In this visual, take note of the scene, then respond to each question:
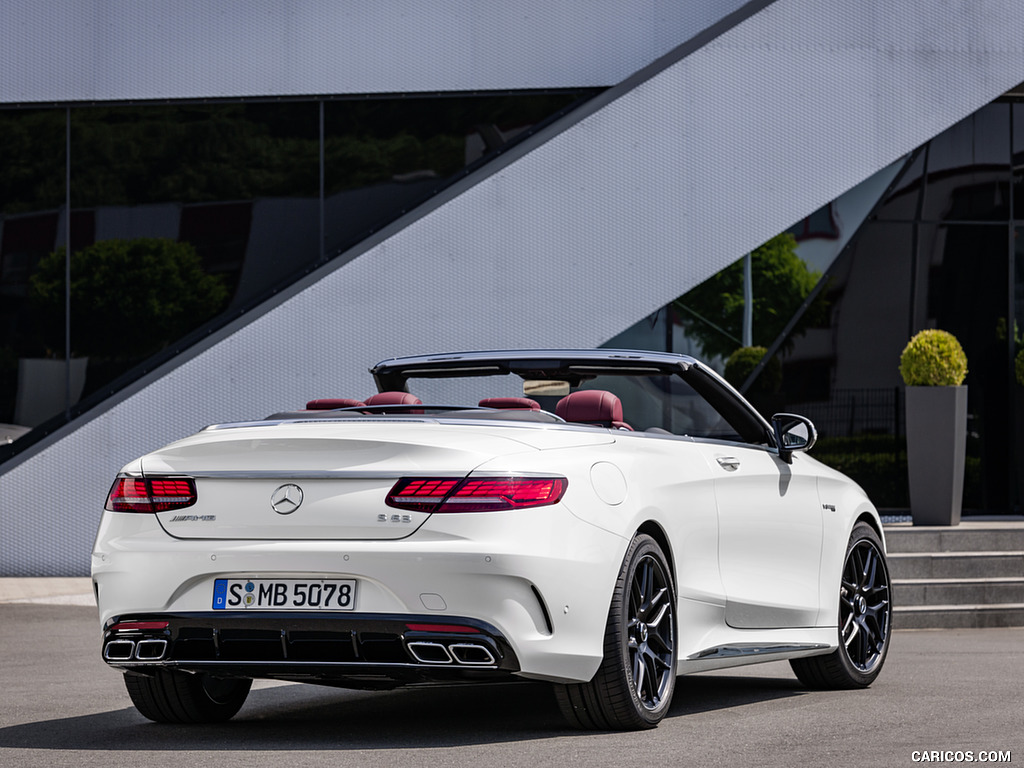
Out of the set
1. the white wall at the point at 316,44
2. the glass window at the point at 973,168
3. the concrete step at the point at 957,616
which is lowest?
the concrete step at the point at 957,616

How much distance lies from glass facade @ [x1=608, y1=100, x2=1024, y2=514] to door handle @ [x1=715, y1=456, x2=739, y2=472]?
10.3m

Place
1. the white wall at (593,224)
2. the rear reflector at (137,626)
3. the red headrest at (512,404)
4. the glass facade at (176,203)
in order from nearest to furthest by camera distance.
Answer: the rear reflector at (137,626) → the red headrest at (512,404) → the white wall at (593,224) → the glass facade at (176,203)

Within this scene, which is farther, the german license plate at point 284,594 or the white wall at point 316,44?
the white wall at point 316,44

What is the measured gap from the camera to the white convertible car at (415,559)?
5219mm

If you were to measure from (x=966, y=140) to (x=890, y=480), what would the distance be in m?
4.00

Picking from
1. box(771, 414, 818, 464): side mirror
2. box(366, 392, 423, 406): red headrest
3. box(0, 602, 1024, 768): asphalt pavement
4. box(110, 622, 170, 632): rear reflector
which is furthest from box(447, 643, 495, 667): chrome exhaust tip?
box(771, 414, 818, 464): side mirror

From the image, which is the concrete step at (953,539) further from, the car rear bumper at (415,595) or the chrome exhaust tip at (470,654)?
the chrome exhaust tip at (470,654)

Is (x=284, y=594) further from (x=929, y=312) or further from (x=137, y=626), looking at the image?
(x=929, y=312)

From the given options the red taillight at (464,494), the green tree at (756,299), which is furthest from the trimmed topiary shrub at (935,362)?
the red taillight at (464,494)

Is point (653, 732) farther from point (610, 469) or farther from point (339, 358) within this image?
point (339, 358)

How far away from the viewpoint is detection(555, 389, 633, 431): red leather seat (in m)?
6.32

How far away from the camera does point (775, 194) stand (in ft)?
49.9

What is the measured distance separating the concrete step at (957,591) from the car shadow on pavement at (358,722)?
4.59 metres

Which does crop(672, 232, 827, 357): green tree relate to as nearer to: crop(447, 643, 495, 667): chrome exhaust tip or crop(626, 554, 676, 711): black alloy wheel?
crop(626, 554, 676, 711): black alloy wheel
